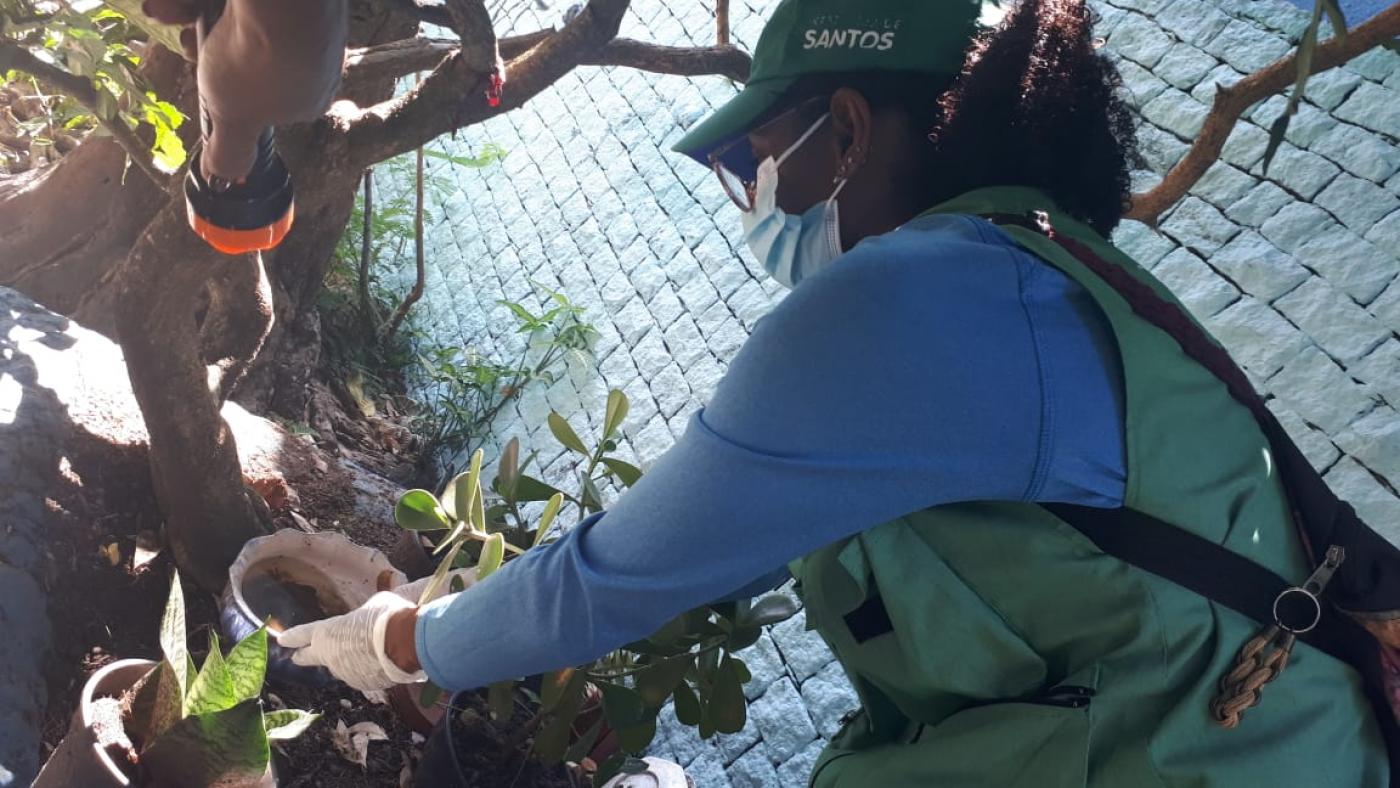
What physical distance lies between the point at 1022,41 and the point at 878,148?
0.71 ft

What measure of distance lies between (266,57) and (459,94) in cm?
117

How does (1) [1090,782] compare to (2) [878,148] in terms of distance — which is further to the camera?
(2) [878,148]

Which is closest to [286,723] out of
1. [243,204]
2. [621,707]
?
[621,707]

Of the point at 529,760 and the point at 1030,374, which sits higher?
the point at 1030,374

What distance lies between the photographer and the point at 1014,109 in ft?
4.63

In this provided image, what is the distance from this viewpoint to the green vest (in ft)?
3.84

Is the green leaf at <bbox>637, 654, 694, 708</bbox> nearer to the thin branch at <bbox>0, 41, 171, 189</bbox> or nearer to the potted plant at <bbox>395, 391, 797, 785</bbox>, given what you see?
the potted plant at <bbox>395, 391, 797, 785</bbox>

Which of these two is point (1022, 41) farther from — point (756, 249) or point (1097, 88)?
point (756, 249)

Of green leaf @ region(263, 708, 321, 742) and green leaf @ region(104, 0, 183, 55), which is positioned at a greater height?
green leaf @ region(104, 0, 183, 55)

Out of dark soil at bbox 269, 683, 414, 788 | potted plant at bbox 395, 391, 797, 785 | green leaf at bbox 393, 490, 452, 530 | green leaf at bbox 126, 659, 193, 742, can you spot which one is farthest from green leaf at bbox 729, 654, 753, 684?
green leaf at bbox 126, 659, 193, 742

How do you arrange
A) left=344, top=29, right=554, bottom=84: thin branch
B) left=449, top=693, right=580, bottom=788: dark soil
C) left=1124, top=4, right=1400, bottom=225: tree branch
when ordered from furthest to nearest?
left=344, top=29, right=554, bottom=84: thin branch, left=449, top=693, right=580, bottom=788: dark soil, left=1124, top=4, right=1400, bottom=225: tree branch

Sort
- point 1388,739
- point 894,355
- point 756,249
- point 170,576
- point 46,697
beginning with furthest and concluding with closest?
point 170,576 → point 46,697 → point 756,249 → point 1388,739 → point 894,355

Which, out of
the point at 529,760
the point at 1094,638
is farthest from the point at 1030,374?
the point at 529,760

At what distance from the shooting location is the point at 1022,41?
144 centimetres
